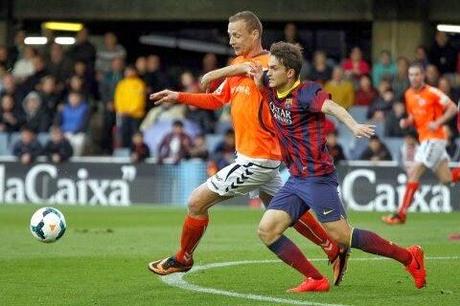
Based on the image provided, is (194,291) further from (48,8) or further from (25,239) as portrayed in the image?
(48,8)

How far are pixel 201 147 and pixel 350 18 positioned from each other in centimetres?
491

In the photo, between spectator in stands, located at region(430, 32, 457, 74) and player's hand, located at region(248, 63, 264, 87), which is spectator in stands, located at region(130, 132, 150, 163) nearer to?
spectator in stands, located at region(430, 32, 457, 74)

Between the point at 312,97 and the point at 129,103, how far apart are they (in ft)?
49.4

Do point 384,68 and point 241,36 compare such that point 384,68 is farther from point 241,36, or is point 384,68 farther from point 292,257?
point 292,257

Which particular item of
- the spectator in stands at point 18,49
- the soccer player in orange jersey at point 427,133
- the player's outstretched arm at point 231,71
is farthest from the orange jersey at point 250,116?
the spectator in stands at point 18,49

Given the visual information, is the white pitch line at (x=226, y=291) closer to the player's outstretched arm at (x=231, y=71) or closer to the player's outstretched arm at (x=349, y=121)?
the player's outstretched arm at (x=349, y=121)

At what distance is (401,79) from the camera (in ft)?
73.6

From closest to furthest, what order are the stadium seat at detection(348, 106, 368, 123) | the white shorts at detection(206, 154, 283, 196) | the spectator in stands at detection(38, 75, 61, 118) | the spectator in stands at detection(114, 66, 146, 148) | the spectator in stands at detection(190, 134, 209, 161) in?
1. the white shorts at detection(206, 154, 283, 196)
2. the spectator in stands at detection(190, 134, 209, 161)
3. the stadium seat at detection(348, 106, 368, 123)
4. the spectator in stands at detection(114, 66, 146, 148)
5. the spectator in stands at detection(38, 75, 61, 118)

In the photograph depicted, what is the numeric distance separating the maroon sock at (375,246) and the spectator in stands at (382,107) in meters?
12.9

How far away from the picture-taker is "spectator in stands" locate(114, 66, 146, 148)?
23672 millimetres

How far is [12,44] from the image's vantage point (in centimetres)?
2716

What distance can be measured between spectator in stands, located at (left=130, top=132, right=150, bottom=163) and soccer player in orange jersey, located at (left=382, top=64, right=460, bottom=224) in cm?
671

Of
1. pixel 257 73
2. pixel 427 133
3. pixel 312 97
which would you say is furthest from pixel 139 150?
pixel 312 97

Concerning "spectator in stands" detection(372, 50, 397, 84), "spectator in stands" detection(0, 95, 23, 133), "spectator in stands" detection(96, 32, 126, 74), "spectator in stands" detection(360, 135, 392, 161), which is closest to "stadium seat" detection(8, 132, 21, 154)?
"spectator in stands" detection(0, 95, 23, 133)
